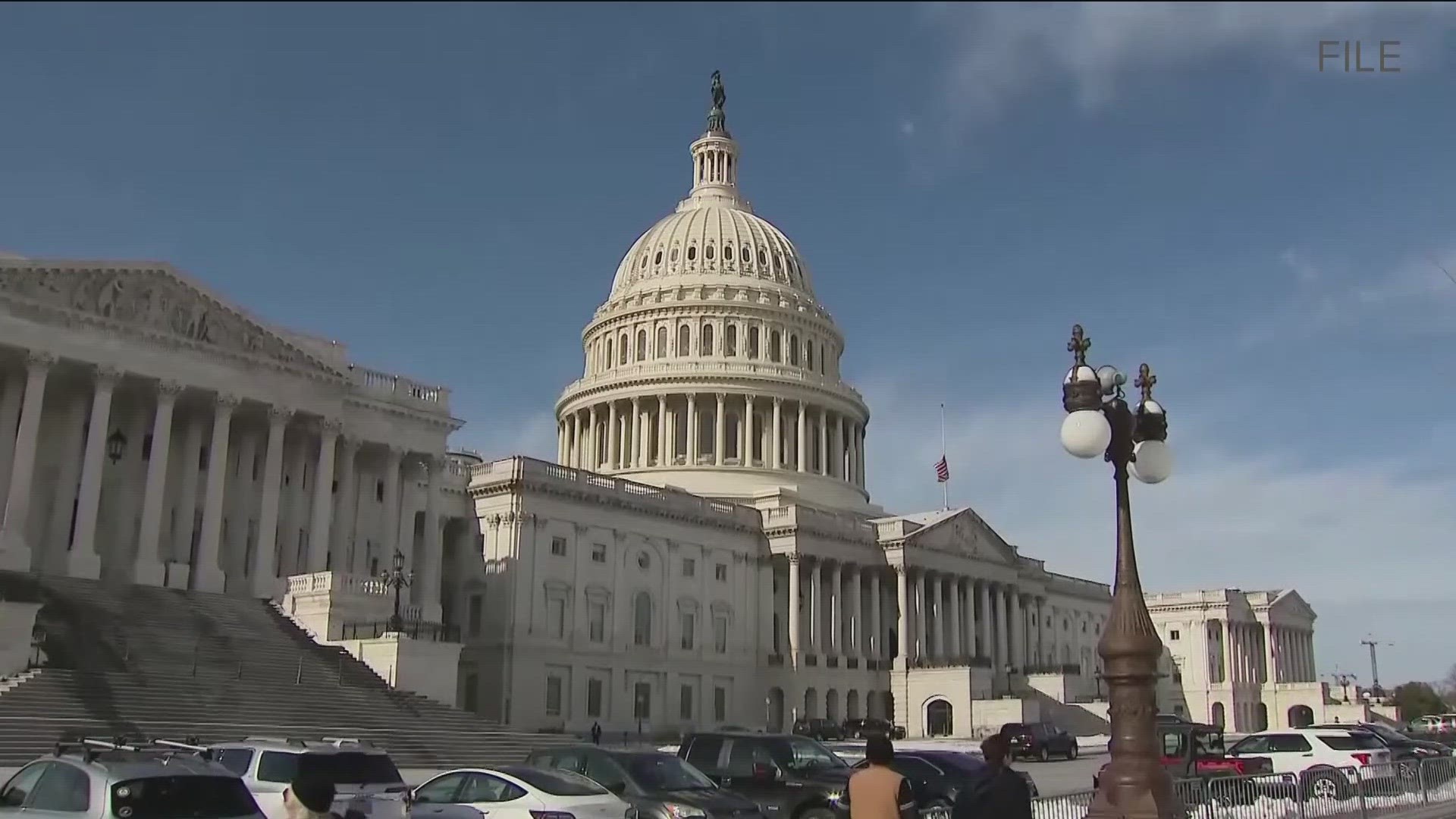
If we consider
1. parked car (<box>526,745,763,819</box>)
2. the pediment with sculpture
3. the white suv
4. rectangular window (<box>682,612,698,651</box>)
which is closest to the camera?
the white suv

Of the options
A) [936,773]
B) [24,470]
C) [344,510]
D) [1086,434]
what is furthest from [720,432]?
[1086,434]

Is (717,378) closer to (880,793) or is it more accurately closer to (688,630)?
(688,630)

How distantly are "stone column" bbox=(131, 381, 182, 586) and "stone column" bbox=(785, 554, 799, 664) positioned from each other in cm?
4110

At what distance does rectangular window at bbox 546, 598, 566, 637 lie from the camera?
69.8 m

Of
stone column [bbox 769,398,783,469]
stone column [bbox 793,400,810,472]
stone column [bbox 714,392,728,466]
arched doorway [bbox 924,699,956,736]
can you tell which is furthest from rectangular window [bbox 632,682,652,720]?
stone column [bbox 793,400,810,472]

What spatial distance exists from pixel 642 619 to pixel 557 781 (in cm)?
5707

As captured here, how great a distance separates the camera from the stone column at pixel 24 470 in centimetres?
4656

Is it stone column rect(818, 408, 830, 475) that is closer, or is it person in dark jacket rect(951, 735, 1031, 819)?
person in dark jacket rect(951, 735, 1031, 819)

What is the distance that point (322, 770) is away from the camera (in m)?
19.4

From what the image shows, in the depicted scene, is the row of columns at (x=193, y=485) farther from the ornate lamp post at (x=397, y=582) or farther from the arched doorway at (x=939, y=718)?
the arched doorway at (x=939, y=718)

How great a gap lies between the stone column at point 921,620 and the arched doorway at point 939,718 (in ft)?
14.9

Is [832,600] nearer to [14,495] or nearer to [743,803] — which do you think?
[14,495]

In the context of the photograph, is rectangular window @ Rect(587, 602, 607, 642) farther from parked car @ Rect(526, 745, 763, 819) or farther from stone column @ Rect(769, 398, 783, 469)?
parked car @ Rect(526, 745, 763, 819)

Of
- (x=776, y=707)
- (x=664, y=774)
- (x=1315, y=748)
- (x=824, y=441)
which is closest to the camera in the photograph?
(x=664, y=774)
